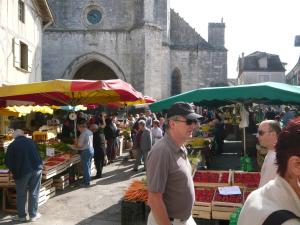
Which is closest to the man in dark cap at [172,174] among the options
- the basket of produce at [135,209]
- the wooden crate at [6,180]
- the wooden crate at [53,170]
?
the basket of produce at [135,209]

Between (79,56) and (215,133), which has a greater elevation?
(79,56)

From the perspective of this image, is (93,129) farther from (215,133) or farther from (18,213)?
(215,133)

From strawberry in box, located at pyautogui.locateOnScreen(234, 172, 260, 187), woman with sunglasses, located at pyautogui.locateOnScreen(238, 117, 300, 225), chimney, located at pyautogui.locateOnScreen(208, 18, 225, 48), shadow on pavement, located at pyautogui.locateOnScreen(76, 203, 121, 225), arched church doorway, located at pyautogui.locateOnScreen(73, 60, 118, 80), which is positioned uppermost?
chimney, located at pyautogui.locateOnScreen(208, 18, 225, 48)

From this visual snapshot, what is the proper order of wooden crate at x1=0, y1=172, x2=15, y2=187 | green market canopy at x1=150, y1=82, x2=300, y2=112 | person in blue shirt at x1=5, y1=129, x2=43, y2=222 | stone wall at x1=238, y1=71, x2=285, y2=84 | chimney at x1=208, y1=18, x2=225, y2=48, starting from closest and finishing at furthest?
1. person in blue shirt at x1=5, y1=129, x2=43, y2=222
2. green market canopy at x1=150, y1=82, x2=300, y2=112
3. wooden crate at x1=0, y1=172, x2=15, y2=187
4. chimney at x1=208, y1=18, x2=225, y2=48
5. stone wall at x1=238, y1=71, x2=285, y2=84

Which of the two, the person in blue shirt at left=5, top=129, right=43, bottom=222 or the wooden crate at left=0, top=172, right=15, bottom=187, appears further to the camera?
the wooden crate at left=0, top=172, right=15, bottom=187

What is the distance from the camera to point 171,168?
11.1ft

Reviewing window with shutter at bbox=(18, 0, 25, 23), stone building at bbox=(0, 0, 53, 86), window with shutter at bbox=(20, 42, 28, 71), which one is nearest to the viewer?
stone building at bbox=(0, 0, 53, 86)

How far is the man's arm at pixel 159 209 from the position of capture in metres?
3.24

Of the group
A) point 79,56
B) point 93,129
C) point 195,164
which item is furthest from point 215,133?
point 79,56

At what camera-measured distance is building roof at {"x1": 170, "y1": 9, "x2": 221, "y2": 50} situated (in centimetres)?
2983

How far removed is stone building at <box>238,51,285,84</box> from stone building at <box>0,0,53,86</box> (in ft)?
108

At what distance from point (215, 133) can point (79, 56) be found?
15.8 metres

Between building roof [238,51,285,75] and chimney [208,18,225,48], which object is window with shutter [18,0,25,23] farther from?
building roof [238,51,285,75]

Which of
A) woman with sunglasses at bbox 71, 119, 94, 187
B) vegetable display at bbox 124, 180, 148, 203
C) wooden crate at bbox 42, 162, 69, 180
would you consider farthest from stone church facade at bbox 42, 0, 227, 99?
vegetable display at bbox 124, 180, 148, 203
